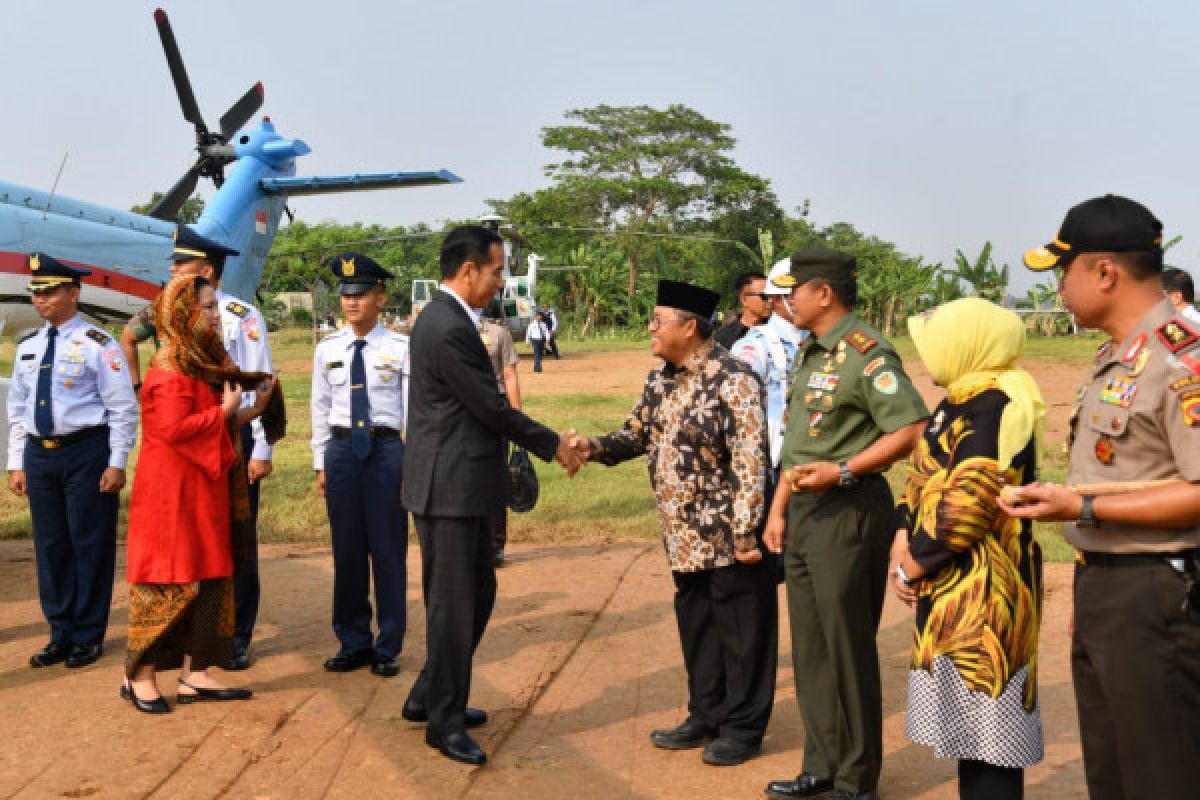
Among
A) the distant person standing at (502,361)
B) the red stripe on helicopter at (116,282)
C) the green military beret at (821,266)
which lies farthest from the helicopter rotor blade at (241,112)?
the green military beret at (821,266)

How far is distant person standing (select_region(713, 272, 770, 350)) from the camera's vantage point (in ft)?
20.8

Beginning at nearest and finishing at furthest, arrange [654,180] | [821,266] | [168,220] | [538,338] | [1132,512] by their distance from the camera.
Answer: [1132,512], [821,266], [168,220], [538,338], [654,180]

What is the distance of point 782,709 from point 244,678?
2480 mm

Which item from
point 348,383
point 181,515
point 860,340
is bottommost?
point 181,515

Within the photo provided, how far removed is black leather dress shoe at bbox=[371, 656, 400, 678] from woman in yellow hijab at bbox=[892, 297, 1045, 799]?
2.80 meters

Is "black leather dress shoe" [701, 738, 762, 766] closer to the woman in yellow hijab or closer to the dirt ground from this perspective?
the dirt ground

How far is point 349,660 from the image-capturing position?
17.4ft

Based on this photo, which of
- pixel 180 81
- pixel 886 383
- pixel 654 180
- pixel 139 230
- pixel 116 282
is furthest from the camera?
pixel 654 180

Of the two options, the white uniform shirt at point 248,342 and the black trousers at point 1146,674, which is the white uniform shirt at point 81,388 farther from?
the black trousers at point 1146,674

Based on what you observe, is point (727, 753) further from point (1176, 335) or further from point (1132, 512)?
point (1176, 335)

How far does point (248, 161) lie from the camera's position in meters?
18.3

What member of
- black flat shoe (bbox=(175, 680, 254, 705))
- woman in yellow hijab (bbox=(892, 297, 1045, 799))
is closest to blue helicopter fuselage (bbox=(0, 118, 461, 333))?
black flat shoe (bbox=(175, 680, 254, 705))

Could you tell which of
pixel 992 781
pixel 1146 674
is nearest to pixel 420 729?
pixel 992 781

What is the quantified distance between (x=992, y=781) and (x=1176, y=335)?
136 centimetres
